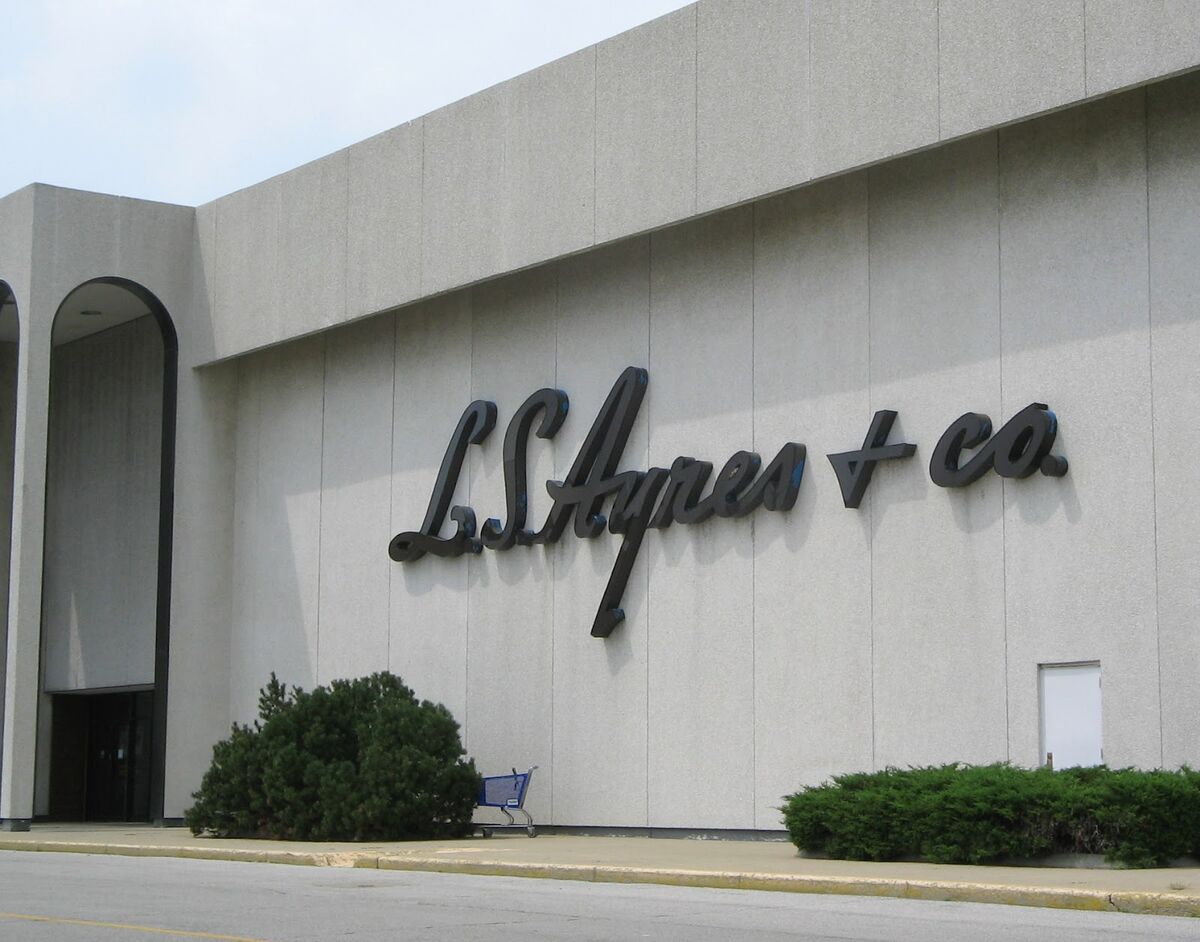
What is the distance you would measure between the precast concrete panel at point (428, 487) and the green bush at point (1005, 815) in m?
10.4

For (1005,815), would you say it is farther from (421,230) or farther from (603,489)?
(421,230)

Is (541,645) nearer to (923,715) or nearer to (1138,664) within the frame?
(923,715)

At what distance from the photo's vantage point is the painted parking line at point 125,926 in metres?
11.2

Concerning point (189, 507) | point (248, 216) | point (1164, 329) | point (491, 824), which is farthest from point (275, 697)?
point (1164, 329)

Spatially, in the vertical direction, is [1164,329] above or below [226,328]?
below

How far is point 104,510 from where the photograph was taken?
36.9 meters

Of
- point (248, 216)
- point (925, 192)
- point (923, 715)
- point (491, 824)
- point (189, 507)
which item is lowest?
point (491, 824)

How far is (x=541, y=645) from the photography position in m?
25.6

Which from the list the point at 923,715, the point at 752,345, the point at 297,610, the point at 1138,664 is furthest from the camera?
the point at 297,610

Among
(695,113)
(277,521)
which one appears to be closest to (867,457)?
(695,113)

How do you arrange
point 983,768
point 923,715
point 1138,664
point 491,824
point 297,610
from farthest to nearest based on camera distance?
point 297,610 → point 491,824 → point 923,715 → point 1138,664 → point 983,768

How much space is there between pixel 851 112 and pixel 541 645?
30.1 ft

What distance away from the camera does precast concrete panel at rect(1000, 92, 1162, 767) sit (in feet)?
61.0

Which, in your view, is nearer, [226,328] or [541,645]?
[541,645]
